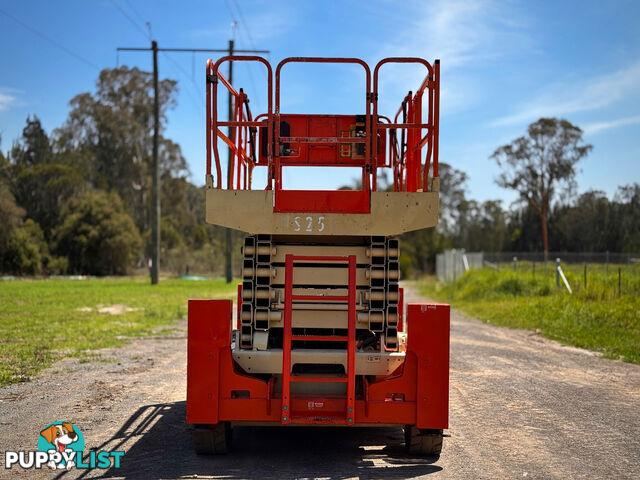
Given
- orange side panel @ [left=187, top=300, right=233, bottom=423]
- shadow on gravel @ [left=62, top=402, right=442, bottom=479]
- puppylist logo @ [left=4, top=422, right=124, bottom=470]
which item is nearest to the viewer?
shadow on gravel @ [left=62, top=402, right=442, bottom=479]

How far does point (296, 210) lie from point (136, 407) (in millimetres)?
3494

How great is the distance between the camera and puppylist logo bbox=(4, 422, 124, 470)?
5.74 m

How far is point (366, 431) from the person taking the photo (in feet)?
24.0

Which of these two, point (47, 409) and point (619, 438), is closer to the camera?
point (619, 438)

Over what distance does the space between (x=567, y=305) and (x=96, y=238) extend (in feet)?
127

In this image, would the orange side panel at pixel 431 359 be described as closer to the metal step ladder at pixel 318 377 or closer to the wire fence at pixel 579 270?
the metal step ladder at pixel 318 377

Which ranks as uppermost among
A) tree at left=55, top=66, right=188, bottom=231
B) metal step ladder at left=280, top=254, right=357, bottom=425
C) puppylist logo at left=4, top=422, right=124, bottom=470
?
tree at left=55, top=66, right=188, bottom=231

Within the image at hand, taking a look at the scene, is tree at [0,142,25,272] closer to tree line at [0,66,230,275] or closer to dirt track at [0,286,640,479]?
tree line at [0,66,230,275]

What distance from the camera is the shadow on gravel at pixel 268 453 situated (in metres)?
5.64

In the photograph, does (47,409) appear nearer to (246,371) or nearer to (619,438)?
(246,371)

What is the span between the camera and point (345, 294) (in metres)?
6.35

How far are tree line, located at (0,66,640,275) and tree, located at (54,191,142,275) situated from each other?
76 millimetres

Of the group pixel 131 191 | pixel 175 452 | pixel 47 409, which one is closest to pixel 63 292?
pixel 47 409

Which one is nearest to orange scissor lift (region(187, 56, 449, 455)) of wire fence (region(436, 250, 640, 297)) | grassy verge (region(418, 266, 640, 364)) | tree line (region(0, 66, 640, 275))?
grassy verge (region(418, 266, 640, 364))
